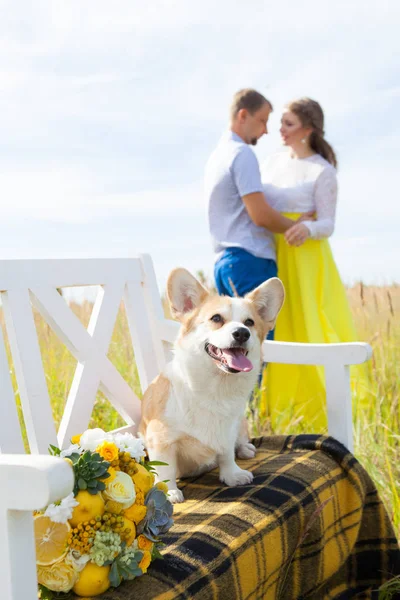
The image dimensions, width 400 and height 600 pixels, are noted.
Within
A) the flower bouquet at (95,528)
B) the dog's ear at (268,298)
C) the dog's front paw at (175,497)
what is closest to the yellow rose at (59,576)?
the flower bouquet at (95,528)

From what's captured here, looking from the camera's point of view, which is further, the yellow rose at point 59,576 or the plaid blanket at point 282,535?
the plaid blanket at point 282,535

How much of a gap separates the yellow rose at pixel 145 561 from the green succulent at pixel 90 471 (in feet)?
0.54

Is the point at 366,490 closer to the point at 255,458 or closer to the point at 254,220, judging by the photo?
the point at 255,458

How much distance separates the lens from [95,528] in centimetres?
131

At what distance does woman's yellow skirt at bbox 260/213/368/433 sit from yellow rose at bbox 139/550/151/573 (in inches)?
91.9

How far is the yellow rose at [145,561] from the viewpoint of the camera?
1.35 metres

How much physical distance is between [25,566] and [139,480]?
41cm

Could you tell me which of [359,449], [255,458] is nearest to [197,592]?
[255,458]

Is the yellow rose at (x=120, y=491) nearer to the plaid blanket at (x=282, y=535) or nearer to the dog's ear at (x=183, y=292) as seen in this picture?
the plaid blanket at (x=282, y=535)

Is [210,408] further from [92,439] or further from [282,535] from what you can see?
[92,439]

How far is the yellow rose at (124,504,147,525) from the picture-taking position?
136 cm

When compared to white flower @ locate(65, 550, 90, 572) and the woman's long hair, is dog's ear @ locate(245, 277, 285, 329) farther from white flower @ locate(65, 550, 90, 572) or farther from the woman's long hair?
the woman's long hair

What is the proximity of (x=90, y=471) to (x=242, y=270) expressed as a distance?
2.38 metres

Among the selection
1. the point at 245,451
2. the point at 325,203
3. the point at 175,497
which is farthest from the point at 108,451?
the point at 325,203
